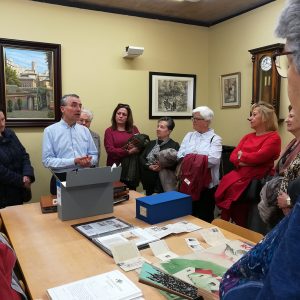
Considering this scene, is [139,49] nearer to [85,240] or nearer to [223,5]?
[223,5]

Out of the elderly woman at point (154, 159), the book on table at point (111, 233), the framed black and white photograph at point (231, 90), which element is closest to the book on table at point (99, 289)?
the book on table at point (111, 233)

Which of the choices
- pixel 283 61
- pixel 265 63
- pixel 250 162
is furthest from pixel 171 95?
pixel 283 61

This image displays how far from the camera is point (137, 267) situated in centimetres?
141

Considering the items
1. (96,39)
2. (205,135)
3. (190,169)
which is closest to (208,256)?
(190,169)

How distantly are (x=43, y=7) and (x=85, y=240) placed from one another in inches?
124

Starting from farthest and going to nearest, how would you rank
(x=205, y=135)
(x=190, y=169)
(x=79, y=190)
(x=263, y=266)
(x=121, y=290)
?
(x=205, y=135) → (x=190, y=169) → (x=79, y=190) → (x=121, y=290) → (x=263, y=266)

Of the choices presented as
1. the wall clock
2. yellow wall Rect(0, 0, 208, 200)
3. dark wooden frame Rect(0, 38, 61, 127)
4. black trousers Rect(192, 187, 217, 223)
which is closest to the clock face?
the wall clock

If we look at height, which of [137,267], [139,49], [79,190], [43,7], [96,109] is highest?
[43,7]

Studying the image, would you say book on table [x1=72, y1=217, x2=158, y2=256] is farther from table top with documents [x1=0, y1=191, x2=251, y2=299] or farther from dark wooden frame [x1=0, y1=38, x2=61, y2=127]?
dark wooden frame [x1=0, y1=38, x2=61, y2=127]

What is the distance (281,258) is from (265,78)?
3.67m

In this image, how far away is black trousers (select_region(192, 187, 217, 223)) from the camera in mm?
3283

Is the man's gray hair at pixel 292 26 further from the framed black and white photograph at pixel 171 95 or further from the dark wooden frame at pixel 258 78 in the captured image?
the framed black and white photograph at pixel 171 95

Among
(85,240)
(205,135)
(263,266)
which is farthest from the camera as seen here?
(205,135)

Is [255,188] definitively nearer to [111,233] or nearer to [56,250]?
[111,233]
